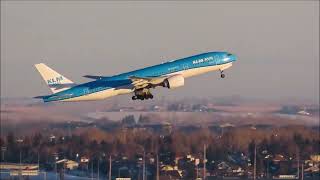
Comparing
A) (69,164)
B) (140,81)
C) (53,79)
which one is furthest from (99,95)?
(69,164)

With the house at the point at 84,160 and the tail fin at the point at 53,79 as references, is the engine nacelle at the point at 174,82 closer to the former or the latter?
the tail fin at the point at 53,79

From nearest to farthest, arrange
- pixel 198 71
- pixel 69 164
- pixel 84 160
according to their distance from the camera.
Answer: pixel 198 71 < pixel 84 160 < pixel 69 164

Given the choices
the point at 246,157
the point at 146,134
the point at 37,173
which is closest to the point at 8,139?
the point at 37,173

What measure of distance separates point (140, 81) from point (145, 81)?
1.57 ft

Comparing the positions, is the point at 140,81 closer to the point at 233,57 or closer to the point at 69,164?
the point at 233,57

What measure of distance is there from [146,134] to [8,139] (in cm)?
1612

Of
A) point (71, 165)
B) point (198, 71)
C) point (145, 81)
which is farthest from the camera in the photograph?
point (71, 165)

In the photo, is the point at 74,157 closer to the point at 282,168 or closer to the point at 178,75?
the point at 282,168

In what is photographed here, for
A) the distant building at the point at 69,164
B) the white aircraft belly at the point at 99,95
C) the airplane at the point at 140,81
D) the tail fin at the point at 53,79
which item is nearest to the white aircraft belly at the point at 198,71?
the airplane at the point at 140,81

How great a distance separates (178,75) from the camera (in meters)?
131

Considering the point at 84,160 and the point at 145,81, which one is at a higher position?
the point at 145,81

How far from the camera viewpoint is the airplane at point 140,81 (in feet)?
430

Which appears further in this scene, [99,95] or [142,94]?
[142,94]

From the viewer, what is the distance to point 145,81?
432ft
